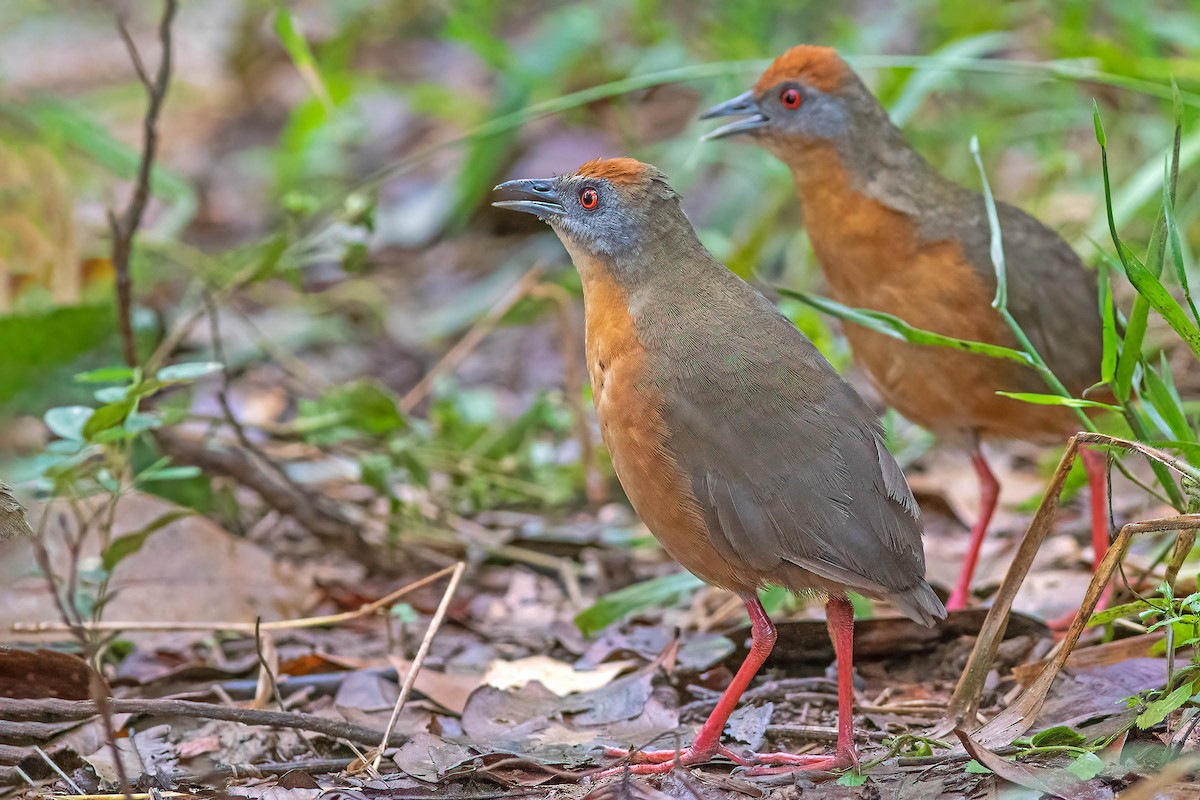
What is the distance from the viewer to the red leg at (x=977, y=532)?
4.58 metres

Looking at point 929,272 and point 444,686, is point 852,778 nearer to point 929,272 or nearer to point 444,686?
point 444,686

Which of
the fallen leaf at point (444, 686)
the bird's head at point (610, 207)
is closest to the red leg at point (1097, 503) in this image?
the bird's head at point (610, 207)

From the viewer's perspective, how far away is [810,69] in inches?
195

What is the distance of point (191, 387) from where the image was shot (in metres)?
5.97

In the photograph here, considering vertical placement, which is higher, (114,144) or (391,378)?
(114,144)

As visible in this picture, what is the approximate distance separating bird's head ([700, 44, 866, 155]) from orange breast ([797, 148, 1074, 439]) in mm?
124

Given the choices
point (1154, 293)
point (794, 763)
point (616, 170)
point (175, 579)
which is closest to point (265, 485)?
point (175, 579)

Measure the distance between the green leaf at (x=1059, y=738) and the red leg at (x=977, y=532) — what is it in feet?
4.19

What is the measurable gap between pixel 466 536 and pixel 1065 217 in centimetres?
360

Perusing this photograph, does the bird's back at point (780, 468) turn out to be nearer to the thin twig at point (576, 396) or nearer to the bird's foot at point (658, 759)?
Result: the bird's foot at point (658, 759)

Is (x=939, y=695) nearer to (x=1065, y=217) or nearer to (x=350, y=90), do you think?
(x=1065, y=217)

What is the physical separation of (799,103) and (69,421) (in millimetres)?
2726

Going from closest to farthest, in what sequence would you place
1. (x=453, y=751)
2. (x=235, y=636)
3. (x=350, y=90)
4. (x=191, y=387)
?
(x=453, y=751), (x=235, y=636), (x=191, y=387), (x=350, y=90)

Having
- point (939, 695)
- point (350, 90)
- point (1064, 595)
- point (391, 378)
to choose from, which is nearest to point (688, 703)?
point (939, 695)
